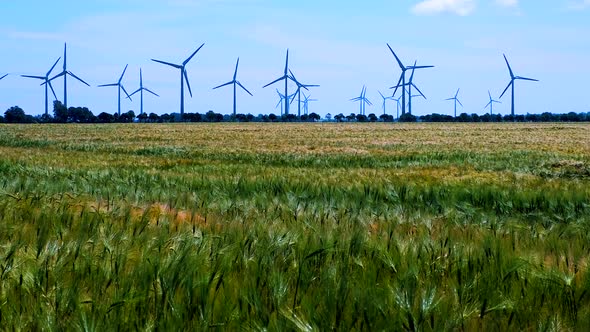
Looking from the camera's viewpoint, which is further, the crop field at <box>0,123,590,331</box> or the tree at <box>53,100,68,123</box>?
the tree at <box>53,100,68,123</box>

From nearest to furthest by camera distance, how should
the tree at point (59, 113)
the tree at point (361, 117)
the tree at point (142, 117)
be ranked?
1. the tree at point (59, 113)
2. the tree at point (142, 117)
3. the tree at point (361, 117)

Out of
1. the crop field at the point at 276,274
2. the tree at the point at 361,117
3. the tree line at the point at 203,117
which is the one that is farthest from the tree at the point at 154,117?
the crop field at the point at 276,274

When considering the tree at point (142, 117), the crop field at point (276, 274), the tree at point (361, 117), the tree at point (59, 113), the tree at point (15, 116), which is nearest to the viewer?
the crop field at point (276, 274)

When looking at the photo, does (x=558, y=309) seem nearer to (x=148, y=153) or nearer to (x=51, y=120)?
(x=148, y=153)

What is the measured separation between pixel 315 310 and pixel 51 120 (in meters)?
142

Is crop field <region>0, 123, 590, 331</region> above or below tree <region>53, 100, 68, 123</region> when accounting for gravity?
below

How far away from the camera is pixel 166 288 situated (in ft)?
10.8

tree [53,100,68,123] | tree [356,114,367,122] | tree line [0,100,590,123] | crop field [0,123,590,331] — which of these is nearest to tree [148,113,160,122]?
tree line [0,100,590,123]

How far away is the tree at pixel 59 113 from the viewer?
137m

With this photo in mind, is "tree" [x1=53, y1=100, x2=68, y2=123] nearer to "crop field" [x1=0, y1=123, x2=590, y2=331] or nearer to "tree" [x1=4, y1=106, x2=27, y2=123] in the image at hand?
"tree" [x1=4, y1=106, x2=27, y2=123]

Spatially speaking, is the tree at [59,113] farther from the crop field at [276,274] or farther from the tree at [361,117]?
the crop field at [276,274]

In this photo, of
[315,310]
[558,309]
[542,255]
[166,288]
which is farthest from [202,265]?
[542,255]

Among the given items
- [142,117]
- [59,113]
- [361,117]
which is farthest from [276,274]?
[361,117]

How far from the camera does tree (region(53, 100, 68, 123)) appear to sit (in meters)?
137
